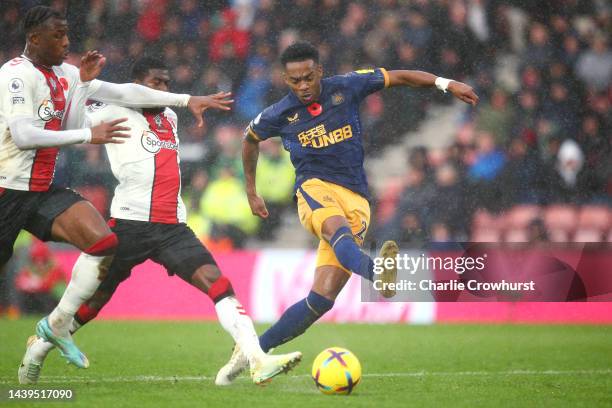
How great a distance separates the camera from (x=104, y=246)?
6418 mm

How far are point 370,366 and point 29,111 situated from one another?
132 inches

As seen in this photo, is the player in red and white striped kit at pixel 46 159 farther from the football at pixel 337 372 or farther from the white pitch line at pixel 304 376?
the football at pixel 337 372

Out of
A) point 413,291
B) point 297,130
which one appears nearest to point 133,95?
point 297,130

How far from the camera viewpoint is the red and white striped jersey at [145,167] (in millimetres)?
7059

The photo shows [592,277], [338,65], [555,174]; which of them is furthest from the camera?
[338,65]

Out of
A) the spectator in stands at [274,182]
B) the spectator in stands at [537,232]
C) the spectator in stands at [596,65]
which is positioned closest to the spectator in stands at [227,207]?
the spectator in stands at [274,182]

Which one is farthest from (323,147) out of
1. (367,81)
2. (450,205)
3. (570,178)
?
(570,178)

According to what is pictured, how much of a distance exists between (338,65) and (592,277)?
170 inches

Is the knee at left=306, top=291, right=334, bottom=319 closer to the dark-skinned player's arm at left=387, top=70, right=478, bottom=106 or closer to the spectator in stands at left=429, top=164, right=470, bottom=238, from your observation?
the dark-skinned player's arm at left=387, top=70, right=478, bottom=106

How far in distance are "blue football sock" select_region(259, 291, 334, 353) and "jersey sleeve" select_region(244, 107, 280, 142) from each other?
1178mm

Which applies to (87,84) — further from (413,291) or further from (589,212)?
(589,212)

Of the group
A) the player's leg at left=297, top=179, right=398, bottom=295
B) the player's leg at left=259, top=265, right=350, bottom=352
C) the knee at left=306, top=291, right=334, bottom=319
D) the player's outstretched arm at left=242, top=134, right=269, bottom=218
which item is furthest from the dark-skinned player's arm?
the knee at left=306, top=291, right=334, bottom=319

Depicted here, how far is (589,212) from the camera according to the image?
12.2m

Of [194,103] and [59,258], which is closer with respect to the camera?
[194,103]
